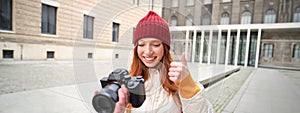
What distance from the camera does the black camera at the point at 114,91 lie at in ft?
1.15

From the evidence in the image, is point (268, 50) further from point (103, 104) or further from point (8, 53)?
point (8, 53)

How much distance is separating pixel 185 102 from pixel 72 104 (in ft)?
7.10

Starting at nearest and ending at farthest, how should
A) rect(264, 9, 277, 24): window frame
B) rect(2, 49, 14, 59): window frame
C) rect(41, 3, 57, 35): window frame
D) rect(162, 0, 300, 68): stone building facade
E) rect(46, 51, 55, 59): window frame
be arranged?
rect(2, 49, 14, 59): window frame, rect(41, 3, 57, 35): window frame, rect(46, 51, 55, 59): window frame, rect(162, 0, 300, 68): stone building facade, rect(264, 9, 277, 24): window frame

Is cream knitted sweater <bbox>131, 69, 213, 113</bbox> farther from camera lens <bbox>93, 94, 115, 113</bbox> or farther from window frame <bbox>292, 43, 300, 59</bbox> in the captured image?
window frame <bbox>292, 43, 300, 59</bbox>

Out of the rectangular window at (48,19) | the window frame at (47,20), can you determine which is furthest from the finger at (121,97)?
the window frame at (47,20)

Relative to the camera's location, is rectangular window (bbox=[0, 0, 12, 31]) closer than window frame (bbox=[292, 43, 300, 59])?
Yes

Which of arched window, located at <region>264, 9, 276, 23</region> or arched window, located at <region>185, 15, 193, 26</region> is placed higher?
arched window, located at <region>264, 9, 276, 23</region>

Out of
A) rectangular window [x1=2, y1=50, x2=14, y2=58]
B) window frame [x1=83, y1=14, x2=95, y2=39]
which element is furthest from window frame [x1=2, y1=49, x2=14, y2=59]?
window frame [x1=83, y1=14, x2=95, y2=39]

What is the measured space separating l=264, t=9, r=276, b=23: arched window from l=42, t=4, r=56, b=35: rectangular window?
15113 millimetres

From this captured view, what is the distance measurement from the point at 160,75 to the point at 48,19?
5860mm

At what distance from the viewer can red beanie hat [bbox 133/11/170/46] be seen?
438 millimetres

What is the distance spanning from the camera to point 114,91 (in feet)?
1.20

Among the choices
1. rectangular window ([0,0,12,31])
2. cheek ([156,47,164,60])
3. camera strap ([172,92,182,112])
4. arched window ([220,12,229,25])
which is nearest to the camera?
cheek ([156,47,164,60])

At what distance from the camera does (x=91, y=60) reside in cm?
64
